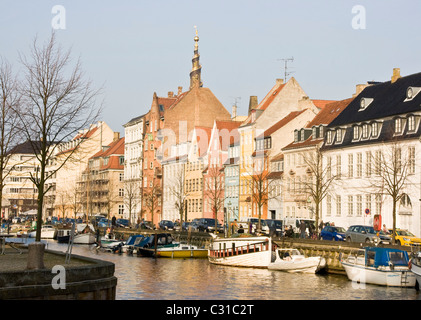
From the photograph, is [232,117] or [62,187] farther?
[62,187]

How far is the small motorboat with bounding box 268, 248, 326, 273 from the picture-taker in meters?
55.1

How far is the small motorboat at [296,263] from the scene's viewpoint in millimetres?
55125

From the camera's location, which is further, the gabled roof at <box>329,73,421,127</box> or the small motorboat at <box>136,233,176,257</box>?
the small motorboat at <box>136,233,176,257</box>

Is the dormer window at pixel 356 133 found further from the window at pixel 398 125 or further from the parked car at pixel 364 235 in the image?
the parked car at pixel 364 235

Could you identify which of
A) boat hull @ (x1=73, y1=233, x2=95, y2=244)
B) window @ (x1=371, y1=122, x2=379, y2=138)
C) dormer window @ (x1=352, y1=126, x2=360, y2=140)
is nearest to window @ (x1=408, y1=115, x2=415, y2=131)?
window @ (x1=371, y1=122, x2=379, y2=138)

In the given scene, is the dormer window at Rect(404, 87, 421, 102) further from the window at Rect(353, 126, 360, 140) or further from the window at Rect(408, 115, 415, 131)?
the window at Rect(353, 126, 360, 140)

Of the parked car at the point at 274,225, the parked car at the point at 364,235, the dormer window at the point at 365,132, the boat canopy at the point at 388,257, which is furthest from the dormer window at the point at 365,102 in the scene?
the boat canopy at the point at 388,257

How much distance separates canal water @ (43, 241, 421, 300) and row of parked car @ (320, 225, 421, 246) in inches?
311

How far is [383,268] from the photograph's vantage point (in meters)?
46.0

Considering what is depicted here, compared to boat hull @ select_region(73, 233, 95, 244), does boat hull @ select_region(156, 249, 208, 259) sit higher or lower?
lower
